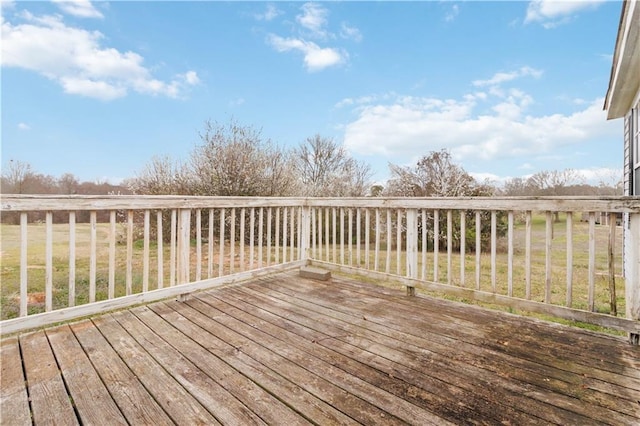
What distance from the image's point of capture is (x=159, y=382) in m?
1.50

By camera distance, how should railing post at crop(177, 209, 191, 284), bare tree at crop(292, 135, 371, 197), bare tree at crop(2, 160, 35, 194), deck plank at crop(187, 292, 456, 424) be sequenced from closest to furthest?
deck plank at crop(187, 292, 456, 424), railing post at crop(177, 209, 191, 284), bare tree at crop(2, 160, 35, 194), bare tree at crop(292, 135, 371, 197)

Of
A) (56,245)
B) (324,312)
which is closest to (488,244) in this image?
(324,312)

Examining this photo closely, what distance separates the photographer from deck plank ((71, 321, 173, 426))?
49.1 inches

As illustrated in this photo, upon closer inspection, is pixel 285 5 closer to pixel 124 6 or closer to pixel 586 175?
pixel 124 6

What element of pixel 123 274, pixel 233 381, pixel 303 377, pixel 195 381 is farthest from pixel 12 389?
pixel 123 274

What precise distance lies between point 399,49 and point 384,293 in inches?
308

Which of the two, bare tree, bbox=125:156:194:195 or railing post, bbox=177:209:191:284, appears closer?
railing post, bbox=177:209:191:284

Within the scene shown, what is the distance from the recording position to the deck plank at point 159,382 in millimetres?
1250

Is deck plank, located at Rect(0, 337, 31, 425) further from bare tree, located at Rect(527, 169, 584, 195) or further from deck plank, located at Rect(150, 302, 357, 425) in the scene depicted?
bare tree, located at Rect(527, 169, 584, 195)

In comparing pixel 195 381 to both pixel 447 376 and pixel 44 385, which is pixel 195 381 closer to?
pixel 44 385

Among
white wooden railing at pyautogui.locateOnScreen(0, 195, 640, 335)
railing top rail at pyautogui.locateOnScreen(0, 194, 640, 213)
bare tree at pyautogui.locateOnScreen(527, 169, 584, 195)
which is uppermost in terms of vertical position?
bare tree at pyautogui.locateOnScreen(527, 169, 584, 195)

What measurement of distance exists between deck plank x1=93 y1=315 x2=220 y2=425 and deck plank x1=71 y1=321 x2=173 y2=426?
3 cm

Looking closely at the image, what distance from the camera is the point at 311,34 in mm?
8891

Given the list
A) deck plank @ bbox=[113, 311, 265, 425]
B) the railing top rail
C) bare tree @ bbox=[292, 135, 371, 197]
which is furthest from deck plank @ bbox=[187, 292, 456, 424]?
bare tree @ bbox=[292, 135, 371, 197]
